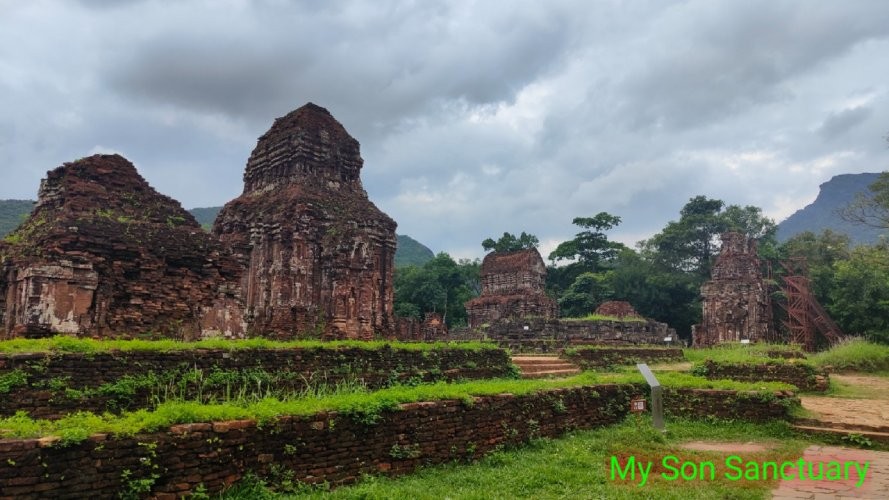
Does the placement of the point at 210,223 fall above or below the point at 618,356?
above

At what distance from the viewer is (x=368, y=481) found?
6004mm

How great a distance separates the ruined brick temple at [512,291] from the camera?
36219 millimetres

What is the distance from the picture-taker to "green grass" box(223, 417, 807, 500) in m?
5.64

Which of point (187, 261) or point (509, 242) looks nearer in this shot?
point (187, 261)

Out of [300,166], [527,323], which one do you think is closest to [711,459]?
[300,166]

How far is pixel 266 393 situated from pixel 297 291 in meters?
9.50

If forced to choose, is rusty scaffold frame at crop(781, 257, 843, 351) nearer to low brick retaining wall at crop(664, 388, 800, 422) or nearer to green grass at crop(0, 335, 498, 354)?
low brick retaining wall at crop(664, 388, 800, 422)

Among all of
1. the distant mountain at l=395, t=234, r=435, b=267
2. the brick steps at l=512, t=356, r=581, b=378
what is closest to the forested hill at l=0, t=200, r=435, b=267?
the distant mountain at l=395, t=234, r=435, b=267

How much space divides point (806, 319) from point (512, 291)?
16521mm

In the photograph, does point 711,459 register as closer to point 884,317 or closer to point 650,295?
point 884,317

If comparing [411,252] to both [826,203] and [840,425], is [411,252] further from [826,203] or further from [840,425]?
[826,203]

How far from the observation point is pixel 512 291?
1478 inches

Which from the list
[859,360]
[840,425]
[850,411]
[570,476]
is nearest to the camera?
[570,476]

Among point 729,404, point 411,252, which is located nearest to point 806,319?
point 729,404
